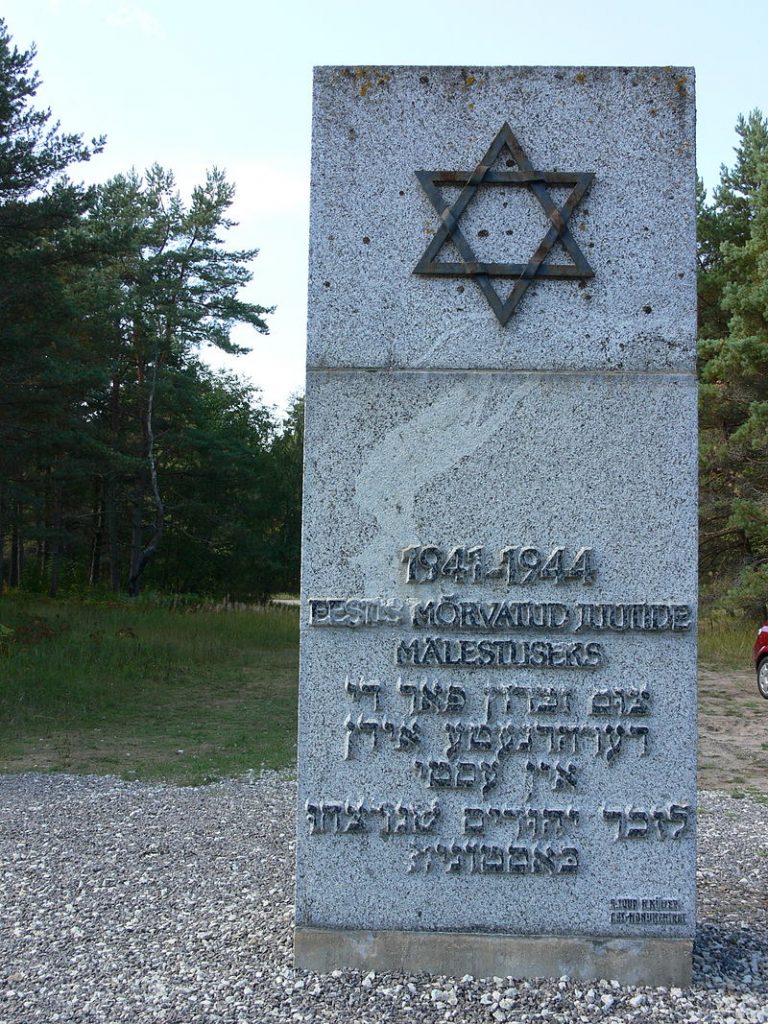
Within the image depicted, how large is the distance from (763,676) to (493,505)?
1049cm

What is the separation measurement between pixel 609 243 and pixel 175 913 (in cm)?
352

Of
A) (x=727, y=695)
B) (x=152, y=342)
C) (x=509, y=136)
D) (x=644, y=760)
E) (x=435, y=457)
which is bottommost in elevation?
(x=727, y=695)

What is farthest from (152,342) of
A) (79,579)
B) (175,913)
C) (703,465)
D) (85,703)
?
(175,913)

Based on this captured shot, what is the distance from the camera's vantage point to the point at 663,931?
12.5 feet

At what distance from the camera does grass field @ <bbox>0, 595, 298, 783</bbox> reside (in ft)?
28.7

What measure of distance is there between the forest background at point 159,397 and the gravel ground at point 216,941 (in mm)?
13630

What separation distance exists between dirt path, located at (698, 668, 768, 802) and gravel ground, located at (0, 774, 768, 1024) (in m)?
1.63

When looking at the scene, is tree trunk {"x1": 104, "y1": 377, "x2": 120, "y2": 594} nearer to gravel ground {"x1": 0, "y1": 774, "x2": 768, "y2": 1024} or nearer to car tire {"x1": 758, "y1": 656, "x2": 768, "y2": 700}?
car tire {"x1": 758, "y1": 656, "x2": 768, "y2": 700}

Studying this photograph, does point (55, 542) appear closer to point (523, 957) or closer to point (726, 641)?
point (726, 641)

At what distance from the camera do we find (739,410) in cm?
2156

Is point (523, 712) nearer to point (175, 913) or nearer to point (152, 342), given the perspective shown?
point (175, 913)

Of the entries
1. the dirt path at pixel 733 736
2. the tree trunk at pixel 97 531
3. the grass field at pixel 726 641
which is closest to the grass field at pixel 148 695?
the dirt path at pixel 733 736

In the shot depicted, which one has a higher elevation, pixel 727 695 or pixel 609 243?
pixel 609 243

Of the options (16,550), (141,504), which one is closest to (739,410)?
(141,504)
